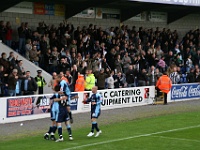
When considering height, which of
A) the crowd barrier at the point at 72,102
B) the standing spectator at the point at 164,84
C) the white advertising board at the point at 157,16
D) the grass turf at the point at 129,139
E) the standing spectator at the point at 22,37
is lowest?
the grass turf at the point at 129,139

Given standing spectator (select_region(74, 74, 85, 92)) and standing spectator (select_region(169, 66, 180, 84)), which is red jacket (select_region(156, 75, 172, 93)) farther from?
standing spectator (select_region(74, 74, 85, 92))

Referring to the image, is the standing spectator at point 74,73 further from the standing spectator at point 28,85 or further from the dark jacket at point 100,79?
the standing spectator at point 28,85

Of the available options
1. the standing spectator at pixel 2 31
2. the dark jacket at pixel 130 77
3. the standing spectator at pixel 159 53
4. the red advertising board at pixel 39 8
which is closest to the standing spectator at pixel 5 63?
the standing spectator at pixel 2 31

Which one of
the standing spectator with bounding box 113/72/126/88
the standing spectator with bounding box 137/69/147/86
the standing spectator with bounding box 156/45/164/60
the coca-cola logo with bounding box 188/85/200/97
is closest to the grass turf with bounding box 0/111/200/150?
the standing spectator with bounding box 113/72/126/88

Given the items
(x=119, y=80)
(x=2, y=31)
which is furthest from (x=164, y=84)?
(x=2, y=31)

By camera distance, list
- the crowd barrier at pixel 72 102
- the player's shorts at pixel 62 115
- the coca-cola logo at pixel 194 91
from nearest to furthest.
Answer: the player's shorts at pixel 62 115 < the crowd barrier at pixel 72 102 < the coca-cola logo at pixel 194 91

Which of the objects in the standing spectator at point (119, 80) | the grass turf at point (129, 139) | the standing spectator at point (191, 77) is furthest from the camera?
the standing spectator at point (191, 77)

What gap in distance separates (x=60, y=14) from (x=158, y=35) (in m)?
7.83

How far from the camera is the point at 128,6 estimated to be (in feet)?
119

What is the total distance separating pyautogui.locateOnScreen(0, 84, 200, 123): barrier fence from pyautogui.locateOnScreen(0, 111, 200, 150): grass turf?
1.86 meters

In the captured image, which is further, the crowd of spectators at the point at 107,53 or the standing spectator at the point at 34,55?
the crowd of spectators at the point at 107,53

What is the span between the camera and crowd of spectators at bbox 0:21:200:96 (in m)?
26.6

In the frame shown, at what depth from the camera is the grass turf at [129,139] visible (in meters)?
15.3

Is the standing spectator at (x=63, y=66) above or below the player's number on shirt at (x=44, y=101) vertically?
above
